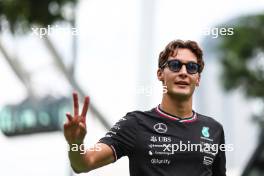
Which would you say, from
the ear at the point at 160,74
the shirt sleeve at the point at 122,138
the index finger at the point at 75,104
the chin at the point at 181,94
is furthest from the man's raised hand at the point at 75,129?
the ear at the point at 160,74

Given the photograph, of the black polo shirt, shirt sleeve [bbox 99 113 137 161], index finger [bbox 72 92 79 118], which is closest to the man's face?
the black polo shirt

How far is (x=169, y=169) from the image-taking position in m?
5.04

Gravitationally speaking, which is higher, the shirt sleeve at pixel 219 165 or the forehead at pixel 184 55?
the forehead at pixel 184 55

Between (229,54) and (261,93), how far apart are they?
3.86ft

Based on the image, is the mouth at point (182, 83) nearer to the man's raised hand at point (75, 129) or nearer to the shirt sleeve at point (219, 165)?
the shirt sleeve at point (219, 165)

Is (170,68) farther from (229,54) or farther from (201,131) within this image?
(229,54)

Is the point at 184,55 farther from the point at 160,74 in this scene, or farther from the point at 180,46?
the point at 160,74

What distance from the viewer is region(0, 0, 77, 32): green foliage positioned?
11281 millimetres

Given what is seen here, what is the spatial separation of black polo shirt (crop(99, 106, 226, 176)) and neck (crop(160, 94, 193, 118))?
0.03 meters

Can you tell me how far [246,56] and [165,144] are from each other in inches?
360

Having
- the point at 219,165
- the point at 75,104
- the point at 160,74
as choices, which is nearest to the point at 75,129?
the point at 75,104

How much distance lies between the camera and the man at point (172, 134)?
16.5 feet

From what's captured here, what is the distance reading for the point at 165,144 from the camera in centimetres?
512

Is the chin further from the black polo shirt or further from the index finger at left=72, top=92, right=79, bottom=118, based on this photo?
the index finger at left=72, top=92, right=79, bottom=118
